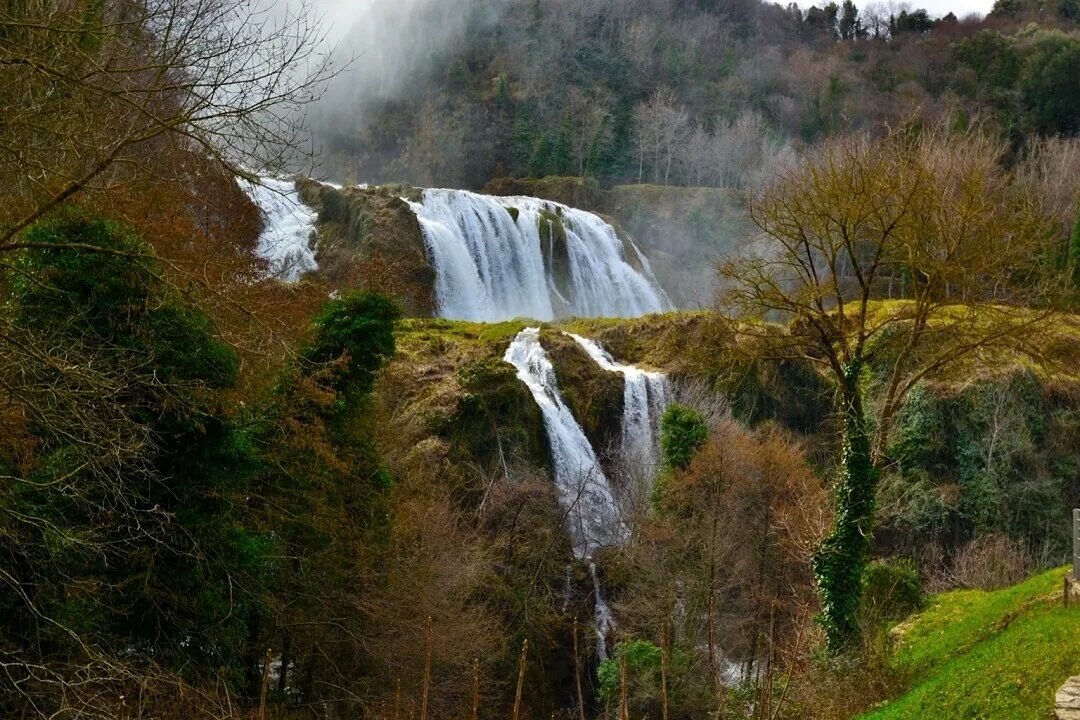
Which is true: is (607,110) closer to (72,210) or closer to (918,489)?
(918,489)

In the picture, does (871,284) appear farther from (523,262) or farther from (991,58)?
(991,58)

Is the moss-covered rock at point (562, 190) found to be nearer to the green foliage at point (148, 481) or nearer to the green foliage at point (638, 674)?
the green foliage at point (638, 674)

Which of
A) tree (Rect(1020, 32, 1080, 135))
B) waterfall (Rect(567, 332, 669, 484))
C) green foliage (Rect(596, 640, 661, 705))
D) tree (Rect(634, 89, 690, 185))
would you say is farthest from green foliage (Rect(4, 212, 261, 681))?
tree (Rect(1020, 32, 1080, 135))

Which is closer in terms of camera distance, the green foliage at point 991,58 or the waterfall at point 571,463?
the waterfall at point 571,463

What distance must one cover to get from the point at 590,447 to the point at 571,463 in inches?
42.1

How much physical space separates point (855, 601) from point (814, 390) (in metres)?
16.4

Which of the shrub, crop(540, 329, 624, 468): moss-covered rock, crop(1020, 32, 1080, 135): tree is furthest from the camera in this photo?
crop(1020, 32, 1080, 135): tree

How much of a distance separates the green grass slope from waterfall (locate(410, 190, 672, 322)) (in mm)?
25675

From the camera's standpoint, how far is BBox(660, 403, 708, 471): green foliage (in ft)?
65.1

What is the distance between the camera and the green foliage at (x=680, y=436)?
19.8 metres

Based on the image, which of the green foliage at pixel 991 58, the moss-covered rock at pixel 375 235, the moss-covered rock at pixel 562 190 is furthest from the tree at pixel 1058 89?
the moss-covered rock at pixel 375 235

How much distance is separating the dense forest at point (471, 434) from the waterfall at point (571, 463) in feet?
0.40

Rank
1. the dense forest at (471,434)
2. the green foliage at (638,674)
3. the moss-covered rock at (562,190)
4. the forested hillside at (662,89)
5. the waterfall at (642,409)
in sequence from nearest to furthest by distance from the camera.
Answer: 1. the dense forest at (471,434)
2. the green foliage at (638,674)
3. the waterfall at (642,409)
4. the moss-covered rock at (562,190)
5. the forested hillside at (662,89)

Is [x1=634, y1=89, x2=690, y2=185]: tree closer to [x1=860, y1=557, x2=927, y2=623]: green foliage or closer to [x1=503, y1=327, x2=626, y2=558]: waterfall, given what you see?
[x1=503, y1=327, x2=626, y2=558]: waterfall
